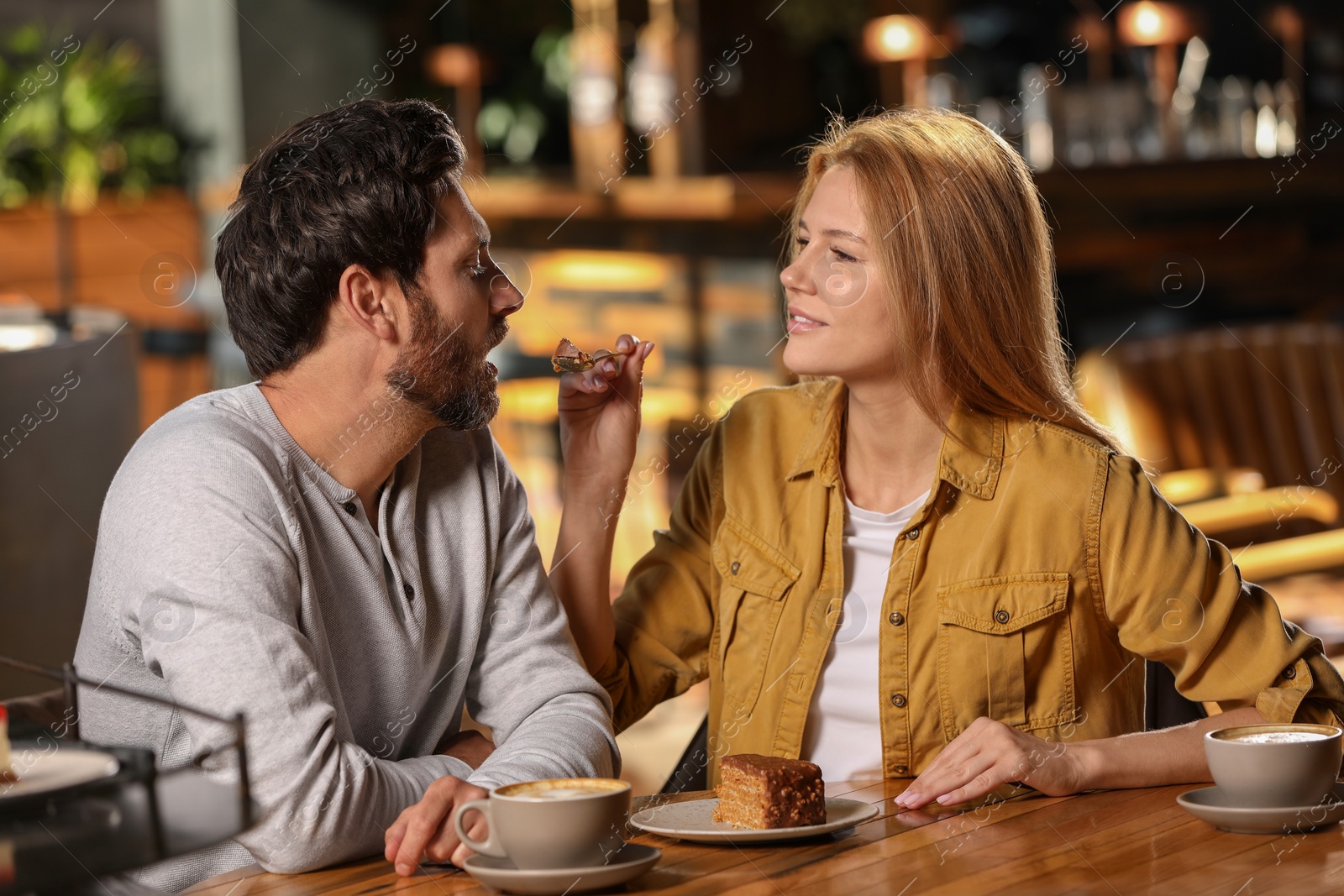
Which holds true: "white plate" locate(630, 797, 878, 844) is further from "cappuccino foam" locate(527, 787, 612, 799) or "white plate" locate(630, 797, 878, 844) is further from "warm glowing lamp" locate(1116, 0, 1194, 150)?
"warm glowing lamp" locate(1116, 0, 1194, 150)

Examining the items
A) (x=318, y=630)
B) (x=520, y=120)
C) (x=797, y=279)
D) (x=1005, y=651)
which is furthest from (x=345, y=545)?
(x=520, y=120)

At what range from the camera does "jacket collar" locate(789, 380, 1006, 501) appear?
173cm

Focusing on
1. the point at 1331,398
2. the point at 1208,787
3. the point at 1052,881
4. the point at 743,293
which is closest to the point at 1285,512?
the point at 1331,398

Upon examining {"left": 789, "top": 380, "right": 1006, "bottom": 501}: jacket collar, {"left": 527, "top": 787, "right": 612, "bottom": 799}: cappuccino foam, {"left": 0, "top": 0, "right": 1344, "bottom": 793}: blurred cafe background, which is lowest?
{"left": 527, "top": 787, "right": 612, "bottom": 799}: cappuccino foam

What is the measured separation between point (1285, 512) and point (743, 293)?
3.04 m

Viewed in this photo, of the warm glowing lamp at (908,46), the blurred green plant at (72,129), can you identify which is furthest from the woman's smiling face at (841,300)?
the blurred green plant at (72,129)

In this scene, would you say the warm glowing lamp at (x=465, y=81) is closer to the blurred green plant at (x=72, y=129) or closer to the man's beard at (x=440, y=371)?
the blurred green plant at (x=72, y=129)

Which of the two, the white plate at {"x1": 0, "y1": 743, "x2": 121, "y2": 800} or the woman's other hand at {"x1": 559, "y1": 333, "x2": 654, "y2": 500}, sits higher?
the woman's other hand at {"x1": 559, "y1": 333, "x2": 654, "y2": 500}

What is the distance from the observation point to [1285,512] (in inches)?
121

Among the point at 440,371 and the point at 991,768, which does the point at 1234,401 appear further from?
the point at 440,371

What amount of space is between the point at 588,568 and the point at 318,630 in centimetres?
45

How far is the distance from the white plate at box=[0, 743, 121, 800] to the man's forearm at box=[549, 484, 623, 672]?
76 cm

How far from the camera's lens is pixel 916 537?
5.66 ft

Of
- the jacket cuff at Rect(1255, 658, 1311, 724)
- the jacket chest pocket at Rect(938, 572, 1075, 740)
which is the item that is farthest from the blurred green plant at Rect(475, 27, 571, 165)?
the jacket cuff at Rect(1255, 658, 1311, 724)
